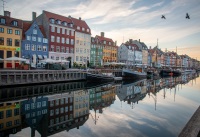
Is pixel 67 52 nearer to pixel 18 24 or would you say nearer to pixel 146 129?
pixel 18 24

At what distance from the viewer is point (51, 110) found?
1789cm

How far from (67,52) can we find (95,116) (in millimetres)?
44155

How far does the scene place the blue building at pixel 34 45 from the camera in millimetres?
46656

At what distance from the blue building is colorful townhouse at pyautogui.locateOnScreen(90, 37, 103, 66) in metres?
23.2

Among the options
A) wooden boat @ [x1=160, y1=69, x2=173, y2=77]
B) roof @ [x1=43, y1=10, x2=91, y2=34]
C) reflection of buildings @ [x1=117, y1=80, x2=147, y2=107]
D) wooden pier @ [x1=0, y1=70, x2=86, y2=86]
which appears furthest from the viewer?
wooden boat @ [x1=160, y1=69, x2=173, y2=77]

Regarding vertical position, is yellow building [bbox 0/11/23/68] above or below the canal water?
above

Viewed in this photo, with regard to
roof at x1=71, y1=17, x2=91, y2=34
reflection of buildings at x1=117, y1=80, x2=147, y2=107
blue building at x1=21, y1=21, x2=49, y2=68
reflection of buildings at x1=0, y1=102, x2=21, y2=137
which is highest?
roof at x1=71, y1=17, x2=91, y2=34

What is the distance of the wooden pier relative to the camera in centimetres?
2902

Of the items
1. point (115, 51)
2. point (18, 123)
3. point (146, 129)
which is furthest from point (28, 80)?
point (115, 51)

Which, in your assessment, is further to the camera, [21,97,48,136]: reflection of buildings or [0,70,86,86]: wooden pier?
[0,70,86,86]: wooden pier

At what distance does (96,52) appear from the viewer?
242ft

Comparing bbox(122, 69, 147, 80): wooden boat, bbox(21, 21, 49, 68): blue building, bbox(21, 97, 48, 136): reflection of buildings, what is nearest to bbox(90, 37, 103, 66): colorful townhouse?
bbox(122, 69, 147, 80): wooden boat

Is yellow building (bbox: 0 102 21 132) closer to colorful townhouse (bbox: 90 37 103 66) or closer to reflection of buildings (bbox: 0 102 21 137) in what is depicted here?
reflection of buildings (bbox: 0 102 21 137)

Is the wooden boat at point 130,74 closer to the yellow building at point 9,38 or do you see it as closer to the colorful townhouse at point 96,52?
the colorful townhouse at point 96,52
